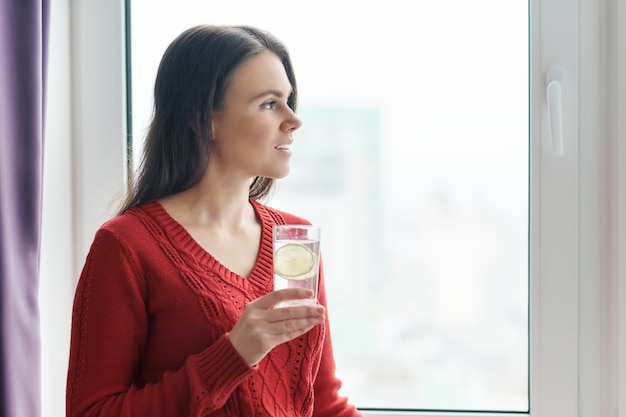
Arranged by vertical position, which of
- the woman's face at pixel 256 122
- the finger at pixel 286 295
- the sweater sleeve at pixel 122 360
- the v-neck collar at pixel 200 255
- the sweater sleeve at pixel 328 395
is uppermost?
the woman's face at pixel 256 122

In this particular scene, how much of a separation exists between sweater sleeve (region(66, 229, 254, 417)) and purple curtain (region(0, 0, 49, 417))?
23cm

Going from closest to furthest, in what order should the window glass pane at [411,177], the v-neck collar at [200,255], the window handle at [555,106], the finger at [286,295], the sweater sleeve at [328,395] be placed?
1. the finger at [286,295]
2. the v-neck collar at [200,255]
3. the sweater sleeve at [328,395]
4. the window handle at [555,106]
5. the window glass pane at [411,177]

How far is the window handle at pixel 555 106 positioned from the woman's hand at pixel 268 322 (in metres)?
0.84

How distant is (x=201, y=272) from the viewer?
1.22 m

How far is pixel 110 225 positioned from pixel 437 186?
86 centimetres

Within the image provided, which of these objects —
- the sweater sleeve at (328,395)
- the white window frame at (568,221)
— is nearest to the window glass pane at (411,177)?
the white window frame at (568,221)

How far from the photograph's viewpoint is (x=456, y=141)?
5.73 ft

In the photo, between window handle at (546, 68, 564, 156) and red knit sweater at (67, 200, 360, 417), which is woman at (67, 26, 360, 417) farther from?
window handle at (546, 68, 564, 156)

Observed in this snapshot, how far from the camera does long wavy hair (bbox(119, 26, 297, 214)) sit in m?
1.25

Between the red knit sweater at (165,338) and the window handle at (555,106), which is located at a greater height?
the window handle at (555,106)

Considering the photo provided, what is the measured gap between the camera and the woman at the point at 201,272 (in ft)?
3.67

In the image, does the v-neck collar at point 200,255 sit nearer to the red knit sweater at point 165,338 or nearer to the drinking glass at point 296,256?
the red knit sweater at point 165,338

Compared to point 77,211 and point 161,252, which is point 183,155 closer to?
point 161,252

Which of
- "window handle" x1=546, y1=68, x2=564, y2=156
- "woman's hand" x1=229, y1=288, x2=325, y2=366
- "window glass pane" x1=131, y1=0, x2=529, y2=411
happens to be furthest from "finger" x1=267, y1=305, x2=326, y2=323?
"window handle" x1=546, y1=68, x2=564, y2=156
